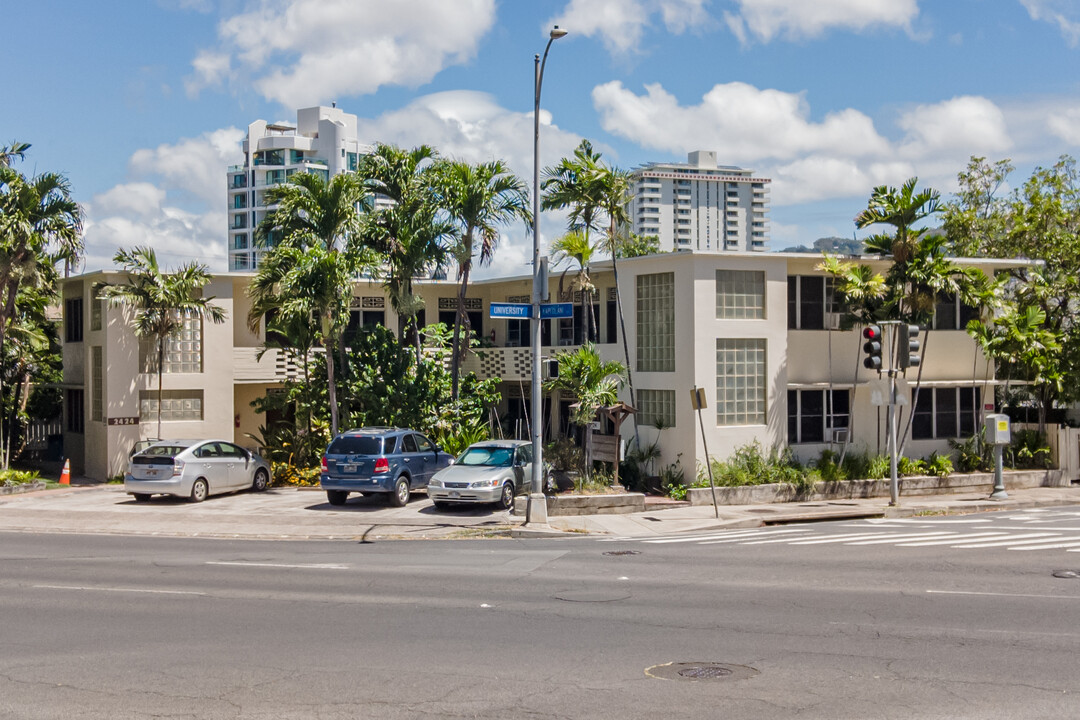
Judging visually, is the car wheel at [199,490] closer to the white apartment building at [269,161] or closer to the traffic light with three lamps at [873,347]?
the traffic light with three lamps at [873,347]

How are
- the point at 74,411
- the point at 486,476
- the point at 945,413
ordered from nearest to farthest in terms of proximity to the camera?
the point at 486,476
the point at 945,413
the point at 74,411

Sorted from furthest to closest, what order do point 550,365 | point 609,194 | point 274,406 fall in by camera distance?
point 274,406
point 609,194
point 550,365

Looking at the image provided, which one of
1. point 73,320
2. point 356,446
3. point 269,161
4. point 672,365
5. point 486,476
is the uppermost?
point 269,161

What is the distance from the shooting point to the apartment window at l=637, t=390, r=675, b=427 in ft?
88.3

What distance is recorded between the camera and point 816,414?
28.2 meters

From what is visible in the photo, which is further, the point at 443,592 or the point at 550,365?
the point at 550,365

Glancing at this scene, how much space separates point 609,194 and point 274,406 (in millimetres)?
11195

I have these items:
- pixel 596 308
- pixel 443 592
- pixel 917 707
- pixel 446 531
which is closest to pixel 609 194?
pixel 596 308

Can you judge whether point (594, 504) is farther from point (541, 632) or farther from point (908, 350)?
point (541, 632)

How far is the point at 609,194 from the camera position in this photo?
2738 cm

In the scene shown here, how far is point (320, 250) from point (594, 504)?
Answer: 9.63 meters

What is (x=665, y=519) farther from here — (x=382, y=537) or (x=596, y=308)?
(x=596, y=308)

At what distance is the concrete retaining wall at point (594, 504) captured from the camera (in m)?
23.5

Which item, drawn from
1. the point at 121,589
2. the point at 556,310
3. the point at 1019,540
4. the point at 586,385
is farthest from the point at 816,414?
the point at 121,589
